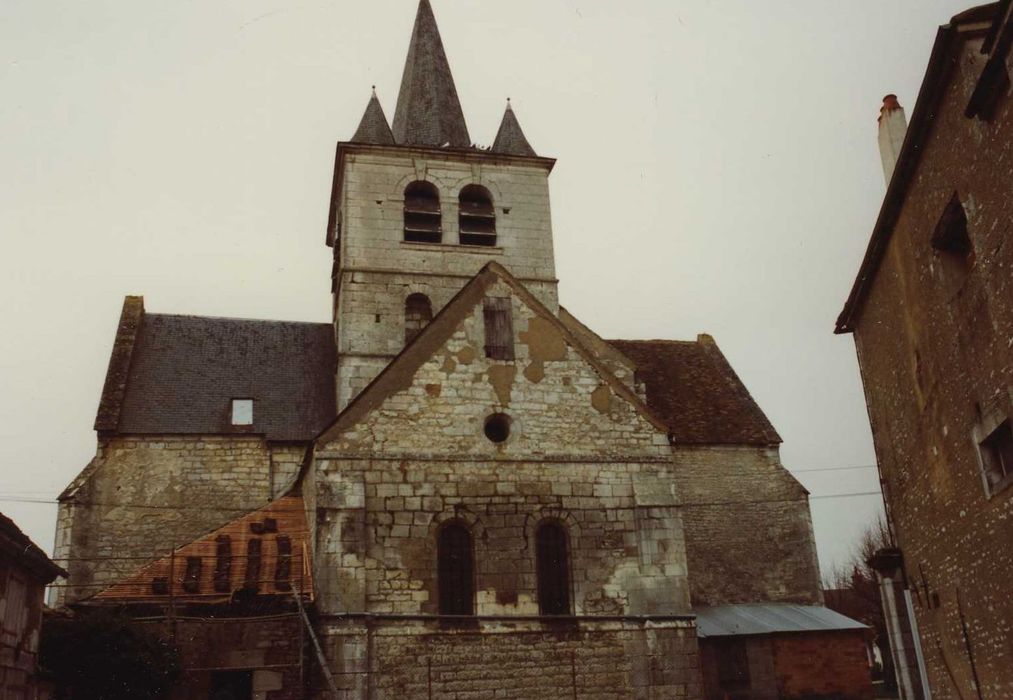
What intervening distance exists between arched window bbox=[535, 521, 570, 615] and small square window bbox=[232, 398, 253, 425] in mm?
8502

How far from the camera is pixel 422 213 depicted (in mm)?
24062

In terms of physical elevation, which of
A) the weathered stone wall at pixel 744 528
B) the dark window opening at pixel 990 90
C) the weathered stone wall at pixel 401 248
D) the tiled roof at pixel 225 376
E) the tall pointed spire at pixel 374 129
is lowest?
the weathered stone wall at pixel 744 528

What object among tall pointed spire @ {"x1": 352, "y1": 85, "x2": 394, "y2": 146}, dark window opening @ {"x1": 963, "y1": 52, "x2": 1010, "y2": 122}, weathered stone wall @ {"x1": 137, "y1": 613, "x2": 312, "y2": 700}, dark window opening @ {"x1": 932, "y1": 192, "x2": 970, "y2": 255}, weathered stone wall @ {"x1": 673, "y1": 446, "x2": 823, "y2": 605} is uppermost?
tall pointed spire @ {"x1": 352, "y1": 85, "x2": 394, "y2": 146}

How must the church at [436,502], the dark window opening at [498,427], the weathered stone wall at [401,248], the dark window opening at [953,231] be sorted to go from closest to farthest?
the dark window opening at [953,231] < the church at [436,502] < the dark window opening at [498,427] < the weathered stone wall at [401,248]

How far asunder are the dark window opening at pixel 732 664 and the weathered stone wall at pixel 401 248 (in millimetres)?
8723

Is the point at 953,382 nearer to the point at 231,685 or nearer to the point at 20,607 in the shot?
the point at 231,685

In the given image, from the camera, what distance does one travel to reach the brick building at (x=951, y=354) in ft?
32.4

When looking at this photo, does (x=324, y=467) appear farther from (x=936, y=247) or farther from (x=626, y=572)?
(x=936, y=247)

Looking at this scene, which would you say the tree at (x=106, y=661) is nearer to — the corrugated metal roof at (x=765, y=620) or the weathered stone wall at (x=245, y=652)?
the weathered stone wall at (x=245, y=652)

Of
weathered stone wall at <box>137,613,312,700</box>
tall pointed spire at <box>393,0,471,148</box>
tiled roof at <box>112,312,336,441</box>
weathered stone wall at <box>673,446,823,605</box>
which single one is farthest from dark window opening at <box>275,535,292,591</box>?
tall pointed spire at <box>393,0,471,148</box>

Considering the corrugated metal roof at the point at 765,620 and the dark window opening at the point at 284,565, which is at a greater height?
the dark window opening at the point at 284,565

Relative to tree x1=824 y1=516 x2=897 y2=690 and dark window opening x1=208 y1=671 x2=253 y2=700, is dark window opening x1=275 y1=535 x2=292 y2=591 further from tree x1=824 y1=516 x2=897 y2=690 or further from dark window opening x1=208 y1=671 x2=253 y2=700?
tree x1=824 y1=516 x2=897 y2=690

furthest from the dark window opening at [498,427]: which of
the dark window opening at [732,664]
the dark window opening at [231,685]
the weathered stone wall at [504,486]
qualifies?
the dark window opening at [732,664]

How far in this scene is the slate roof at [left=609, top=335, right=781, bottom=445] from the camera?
913 inches
